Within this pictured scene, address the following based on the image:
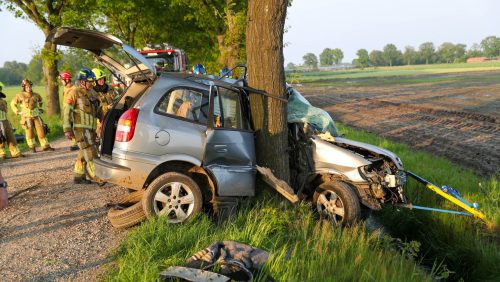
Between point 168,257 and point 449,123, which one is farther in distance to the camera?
point 449,123

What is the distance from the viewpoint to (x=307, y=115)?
21.4 ft

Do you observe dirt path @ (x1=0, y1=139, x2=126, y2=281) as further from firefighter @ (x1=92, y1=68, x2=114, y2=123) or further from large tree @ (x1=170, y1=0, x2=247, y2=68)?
large tree @ (x1=170, y1=0, x2=247, y2=68)

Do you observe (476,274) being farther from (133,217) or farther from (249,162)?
(133,217)

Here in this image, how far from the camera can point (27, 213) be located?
19.8 ft

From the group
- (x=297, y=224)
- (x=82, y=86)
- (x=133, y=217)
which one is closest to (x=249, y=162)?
(x=297, y=224)

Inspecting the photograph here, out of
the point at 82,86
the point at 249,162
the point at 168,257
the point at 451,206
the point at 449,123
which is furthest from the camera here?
the point at 449,123

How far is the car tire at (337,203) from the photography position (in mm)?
5578

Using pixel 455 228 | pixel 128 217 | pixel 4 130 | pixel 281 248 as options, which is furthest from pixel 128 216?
pixel 4 130

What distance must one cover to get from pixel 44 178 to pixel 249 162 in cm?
463

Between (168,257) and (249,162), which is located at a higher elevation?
(249,162)

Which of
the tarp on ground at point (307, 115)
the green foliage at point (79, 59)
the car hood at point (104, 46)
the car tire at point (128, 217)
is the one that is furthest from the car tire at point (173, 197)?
the green foliage at point (79, 59)

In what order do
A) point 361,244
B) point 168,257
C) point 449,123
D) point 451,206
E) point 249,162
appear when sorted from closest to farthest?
point 168,257 → point 361,244 → point 249,162 → point 451,206 → point 449,123

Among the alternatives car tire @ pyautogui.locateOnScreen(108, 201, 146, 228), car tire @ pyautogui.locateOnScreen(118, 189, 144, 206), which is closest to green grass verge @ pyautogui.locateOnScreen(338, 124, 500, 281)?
car tire @ pyautogui.locateOnScreen(108, 201, 146, 228)

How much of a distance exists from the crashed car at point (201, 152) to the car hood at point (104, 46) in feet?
0.04
